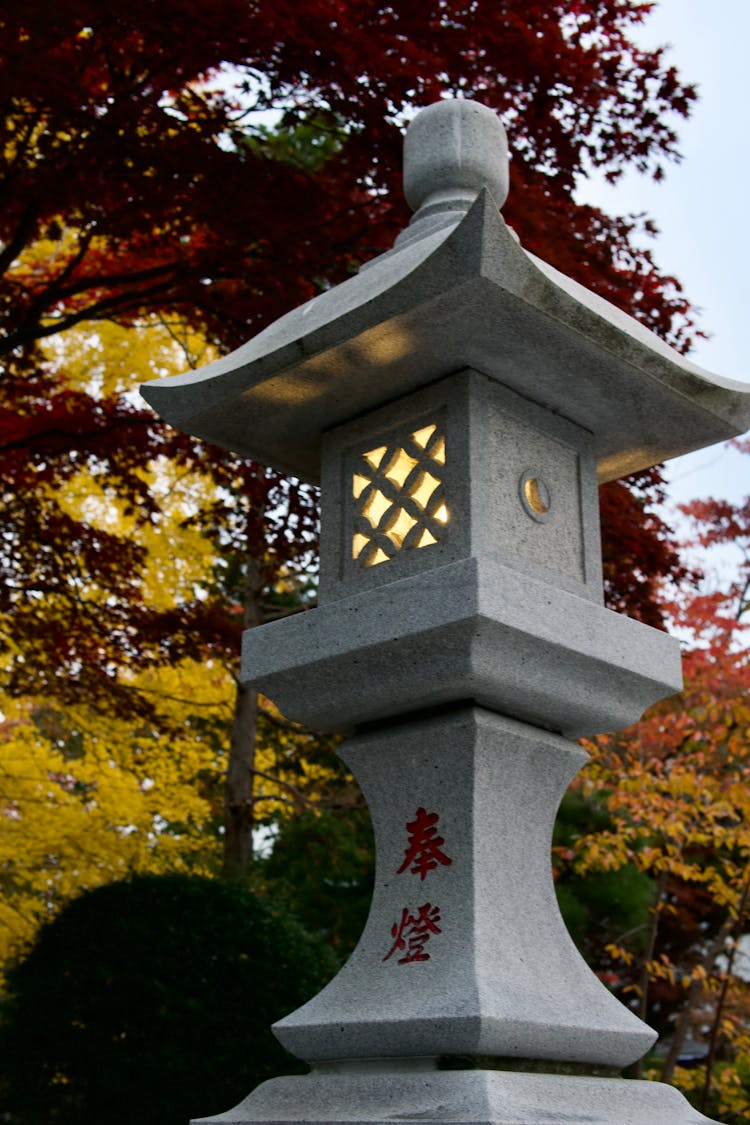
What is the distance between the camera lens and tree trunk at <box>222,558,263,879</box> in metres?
9.13

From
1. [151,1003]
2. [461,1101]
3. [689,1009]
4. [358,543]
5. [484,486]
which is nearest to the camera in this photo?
[461,1101]

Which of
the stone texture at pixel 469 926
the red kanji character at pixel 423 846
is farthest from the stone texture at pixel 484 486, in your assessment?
the red kanji character at pixel 423 846

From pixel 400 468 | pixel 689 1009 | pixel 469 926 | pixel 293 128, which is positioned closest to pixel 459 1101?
pixel 469 926

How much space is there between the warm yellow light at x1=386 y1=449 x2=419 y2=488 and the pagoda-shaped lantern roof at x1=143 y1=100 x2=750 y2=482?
155 mm

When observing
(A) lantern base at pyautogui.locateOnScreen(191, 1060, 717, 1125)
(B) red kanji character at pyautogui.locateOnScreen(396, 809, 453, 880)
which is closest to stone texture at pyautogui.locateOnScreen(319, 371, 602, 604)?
(B) red kanji character at pyautogui.locateOnScreen(396, 809, 453, 880)

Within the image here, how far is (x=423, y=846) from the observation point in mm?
2420

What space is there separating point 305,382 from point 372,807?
3.37 ft

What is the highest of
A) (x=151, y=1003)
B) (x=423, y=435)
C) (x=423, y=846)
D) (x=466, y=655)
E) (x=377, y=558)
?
(x=423, y=435)

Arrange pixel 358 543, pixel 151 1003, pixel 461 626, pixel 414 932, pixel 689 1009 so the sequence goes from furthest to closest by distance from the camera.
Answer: pixel 689 1009 < pixel 151 1003 < pixel 358 543 < pixel 414 932 < pixel 461 626

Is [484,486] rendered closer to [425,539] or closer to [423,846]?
[425,539]

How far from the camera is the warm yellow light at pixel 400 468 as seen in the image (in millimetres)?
2652

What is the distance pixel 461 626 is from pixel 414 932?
674 millimetres

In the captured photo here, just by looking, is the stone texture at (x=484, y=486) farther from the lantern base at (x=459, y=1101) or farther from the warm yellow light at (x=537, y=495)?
the lantern base at (x=459, y=1101)

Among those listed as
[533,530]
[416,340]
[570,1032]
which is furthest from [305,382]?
[570,1032]
